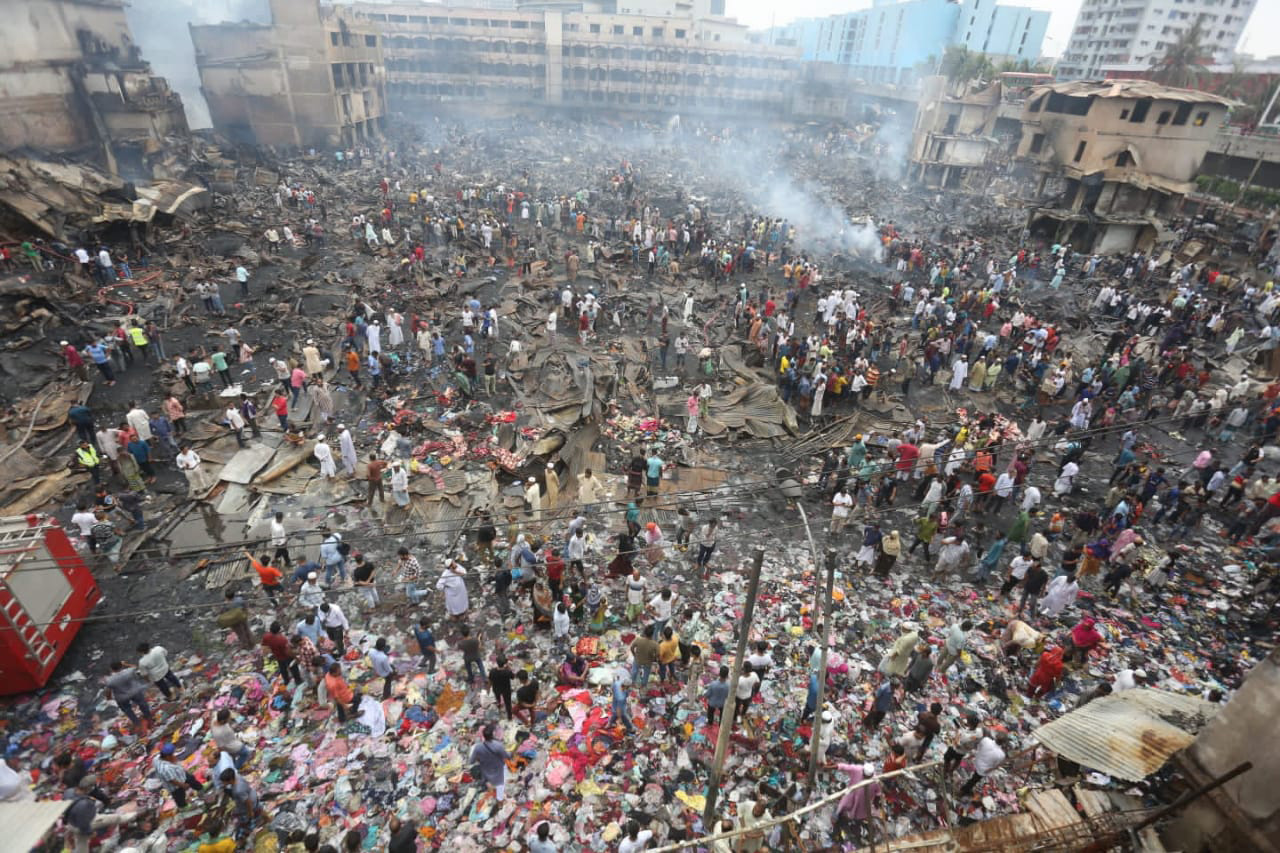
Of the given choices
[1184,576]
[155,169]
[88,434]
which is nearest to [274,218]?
[155,169]

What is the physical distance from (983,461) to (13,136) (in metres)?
37.7

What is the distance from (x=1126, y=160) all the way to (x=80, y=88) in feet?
167

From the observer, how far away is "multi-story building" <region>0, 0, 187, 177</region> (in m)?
25.1

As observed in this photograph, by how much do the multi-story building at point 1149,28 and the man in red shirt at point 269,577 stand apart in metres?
89.9

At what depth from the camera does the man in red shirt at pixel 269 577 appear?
911 centimetres

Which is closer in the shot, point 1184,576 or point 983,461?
point 1184,576

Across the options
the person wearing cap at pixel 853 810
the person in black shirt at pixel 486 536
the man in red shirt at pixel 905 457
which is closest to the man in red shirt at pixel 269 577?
the person in black shirt at pixel 486 536

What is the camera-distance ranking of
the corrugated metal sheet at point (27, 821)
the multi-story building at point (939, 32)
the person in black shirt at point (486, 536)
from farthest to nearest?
the multi-story building at point (939, 32) < the person in black shirt at point (486, 536) < the corrugated metal sheet at point (27, 821)

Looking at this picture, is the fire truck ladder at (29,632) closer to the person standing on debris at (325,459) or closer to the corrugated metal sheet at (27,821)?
the corrugated metal sheet at (27,821)

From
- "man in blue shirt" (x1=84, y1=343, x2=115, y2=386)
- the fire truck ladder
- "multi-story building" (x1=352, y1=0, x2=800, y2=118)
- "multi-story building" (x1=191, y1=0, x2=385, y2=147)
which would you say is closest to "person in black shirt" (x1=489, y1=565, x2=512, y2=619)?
the fire truck ladder

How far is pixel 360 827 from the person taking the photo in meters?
6.75

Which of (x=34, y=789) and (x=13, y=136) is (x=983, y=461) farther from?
(x=13, y=136)

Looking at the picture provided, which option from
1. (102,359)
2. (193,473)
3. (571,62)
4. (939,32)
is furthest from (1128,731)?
(939,32)

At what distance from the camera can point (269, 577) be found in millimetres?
9125
